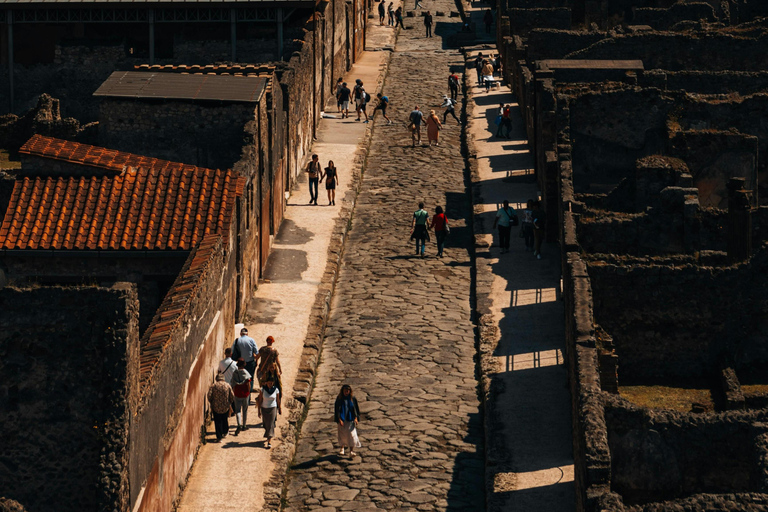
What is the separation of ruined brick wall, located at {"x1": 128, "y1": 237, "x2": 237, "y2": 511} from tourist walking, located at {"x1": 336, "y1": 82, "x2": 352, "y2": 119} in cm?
1966

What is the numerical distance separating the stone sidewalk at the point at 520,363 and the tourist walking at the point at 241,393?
150 inches

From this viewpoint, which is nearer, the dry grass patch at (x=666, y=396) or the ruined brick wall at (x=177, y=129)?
the dry grass patch at (x=666, y=396)

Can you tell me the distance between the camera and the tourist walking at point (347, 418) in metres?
22.5

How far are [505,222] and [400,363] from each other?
6.15m

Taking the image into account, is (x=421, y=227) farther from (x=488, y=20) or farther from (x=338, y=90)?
(x=488, y=20)

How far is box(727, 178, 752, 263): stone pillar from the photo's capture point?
26672mm

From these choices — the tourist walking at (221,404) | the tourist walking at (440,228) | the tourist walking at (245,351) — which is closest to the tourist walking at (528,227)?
the tourist walking at (440,228)

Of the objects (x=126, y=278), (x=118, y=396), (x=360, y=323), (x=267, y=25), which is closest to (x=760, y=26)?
(x=267, y=25)

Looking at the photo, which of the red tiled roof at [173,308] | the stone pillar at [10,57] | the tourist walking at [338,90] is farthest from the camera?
the tourist walking at [338,90]

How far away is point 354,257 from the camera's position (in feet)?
108

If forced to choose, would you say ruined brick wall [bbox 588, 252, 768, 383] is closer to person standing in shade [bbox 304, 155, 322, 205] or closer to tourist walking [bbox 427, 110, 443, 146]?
person standing in shade [bbox 304, 155, 322, 205]

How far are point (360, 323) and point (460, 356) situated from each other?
2572mm

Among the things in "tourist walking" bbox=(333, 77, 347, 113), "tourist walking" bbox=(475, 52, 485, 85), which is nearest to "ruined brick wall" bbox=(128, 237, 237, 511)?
"tourist walking" bbox=(333, 77, 347, 113)

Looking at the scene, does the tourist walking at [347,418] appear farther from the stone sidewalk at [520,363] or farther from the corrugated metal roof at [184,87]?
the corrugated metal roof at [184,87]
